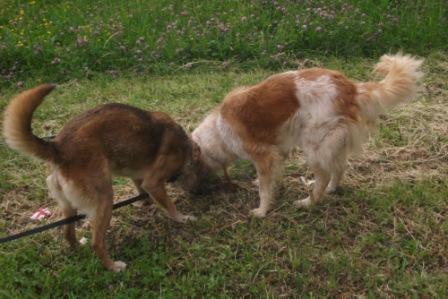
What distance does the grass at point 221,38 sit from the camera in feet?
23.5

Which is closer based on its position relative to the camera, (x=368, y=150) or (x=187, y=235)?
(x=187, y=235)

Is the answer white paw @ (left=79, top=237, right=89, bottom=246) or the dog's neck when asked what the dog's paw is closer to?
the dog's neck

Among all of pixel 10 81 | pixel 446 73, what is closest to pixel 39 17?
pixel 10 81

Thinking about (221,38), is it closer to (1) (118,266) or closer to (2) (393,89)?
(2) (393,89)

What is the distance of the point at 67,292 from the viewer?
352cm

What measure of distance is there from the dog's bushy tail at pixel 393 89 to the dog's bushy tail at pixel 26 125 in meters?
2.42

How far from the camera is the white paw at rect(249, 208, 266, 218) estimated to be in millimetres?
4242

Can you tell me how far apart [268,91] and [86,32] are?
4.46 metres

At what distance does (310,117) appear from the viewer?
13.1 feet

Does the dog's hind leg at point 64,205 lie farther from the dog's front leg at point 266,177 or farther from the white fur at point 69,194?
the dog's front leg at point 266,177

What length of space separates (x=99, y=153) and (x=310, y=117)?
1702 millimetres

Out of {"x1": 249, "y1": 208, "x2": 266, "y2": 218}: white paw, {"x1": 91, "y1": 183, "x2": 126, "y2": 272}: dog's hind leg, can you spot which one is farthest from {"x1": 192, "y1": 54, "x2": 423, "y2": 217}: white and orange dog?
{"x1": 91, "y1": 183, "x2": 126, "y2": 272}: dog's hind leg

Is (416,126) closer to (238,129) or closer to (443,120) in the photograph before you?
(443,120)

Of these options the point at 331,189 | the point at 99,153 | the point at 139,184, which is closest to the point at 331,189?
the point at 331,189
